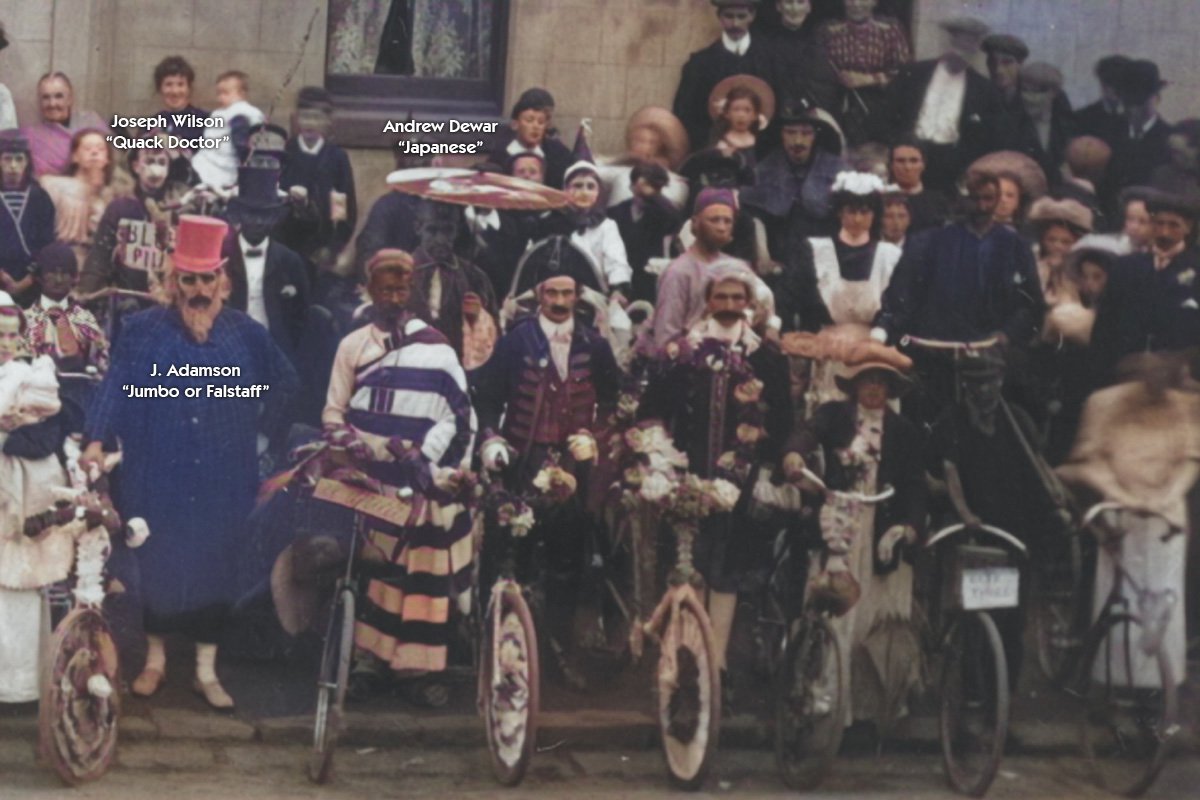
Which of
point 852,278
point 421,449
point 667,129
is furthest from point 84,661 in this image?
point 667,129

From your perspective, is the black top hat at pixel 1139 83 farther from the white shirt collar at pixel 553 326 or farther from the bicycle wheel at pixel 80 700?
the bicycle wheel at pixel 80 700

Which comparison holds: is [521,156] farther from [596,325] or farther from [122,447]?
[122,447]

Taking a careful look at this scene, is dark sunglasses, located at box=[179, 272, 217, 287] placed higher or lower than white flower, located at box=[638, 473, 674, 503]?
higher

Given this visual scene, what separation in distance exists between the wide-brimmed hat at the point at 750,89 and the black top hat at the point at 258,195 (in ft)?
7.38

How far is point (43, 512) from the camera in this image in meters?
10.3

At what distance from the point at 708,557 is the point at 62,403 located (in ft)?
9.81

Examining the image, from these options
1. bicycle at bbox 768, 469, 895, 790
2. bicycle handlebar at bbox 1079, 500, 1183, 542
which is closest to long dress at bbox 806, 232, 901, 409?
bicycle at bbox 768, 469, 895, 790

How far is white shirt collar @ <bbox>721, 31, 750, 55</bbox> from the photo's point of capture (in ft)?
41.0

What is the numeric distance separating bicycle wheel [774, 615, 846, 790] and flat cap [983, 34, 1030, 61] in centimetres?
374

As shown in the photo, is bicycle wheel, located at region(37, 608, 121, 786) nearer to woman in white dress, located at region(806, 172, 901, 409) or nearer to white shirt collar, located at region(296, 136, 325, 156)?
white shirt collar, located at region(296, 136, 325, 156)

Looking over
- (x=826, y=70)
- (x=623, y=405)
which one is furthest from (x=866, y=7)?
(x=623, y=405)

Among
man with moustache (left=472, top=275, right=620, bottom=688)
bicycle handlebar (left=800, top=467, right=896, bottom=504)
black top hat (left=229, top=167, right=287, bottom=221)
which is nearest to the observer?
bicycle handlebar (left=800, top=467, right=896, bottom=504)

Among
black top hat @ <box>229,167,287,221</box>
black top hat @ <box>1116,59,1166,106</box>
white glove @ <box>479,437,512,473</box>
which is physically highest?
black top hat @ <box>1116,59,1166,106</box>

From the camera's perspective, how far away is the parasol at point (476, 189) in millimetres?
11133
